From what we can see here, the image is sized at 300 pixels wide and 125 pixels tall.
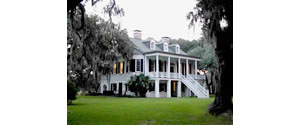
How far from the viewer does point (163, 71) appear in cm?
514

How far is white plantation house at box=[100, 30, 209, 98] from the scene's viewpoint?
3919 mm

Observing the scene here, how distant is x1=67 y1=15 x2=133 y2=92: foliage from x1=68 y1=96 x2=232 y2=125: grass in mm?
1457

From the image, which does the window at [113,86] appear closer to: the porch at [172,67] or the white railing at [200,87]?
the porch at [172,67]

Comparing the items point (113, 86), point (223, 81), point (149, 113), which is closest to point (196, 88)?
point (223, 81)

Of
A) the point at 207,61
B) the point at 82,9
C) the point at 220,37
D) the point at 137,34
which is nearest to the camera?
the point at 220,37

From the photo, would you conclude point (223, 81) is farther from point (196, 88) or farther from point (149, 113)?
point (149, 113)

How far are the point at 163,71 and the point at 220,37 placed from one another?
5.96 ft

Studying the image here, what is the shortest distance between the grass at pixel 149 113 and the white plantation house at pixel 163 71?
11.3 inches

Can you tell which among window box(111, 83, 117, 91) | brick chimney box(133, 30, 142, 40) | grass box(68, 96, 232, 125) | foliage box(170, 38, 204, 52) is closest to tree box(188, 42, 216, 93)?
foliage box(170, 38, 204, 52)

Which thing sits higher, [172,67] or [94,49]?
[94,49]

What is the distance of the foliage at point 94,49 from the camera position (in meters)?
4.71

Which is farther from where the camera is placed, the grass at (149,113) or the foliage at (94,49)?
the foliage at (94,49)

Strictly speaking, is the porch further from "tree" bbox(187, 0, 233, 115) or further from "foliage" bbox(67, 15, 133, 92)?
"foliage" bbox(67, 15, 133, 92)

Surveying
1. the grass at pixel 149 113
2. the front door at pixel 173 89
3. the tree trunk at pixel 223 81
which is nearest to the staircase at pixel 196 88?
the grass at pixel 149 113
